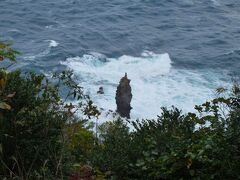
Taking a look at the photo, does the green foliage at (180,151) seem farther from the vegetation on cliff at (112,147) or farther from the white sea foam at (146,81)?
the white sea foam at (146,81)

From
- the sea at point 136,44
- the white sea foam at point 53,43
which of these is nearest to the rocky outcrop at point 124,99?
the sea at point 136,44

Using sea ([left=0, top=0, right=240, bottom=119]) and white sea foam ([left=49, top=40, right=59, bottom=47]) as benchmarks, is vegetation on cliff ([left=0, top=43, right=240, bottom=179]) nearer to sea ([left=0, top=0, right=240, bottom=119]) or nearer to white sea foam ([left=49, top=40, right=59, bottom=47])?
sea ([left=0, top=0, right=240, bottom=119])

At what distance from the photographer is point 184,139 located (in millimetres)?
8688

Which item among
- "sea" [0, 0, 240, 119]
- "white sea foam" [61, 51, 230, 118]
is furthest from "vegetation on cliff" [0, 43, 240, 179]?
"white sea foam" [61, 51, 230, 118]

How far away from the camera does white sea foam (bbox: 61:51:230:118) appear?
44.7 meters

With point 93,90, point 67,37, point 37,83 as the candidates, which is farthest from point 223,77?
point 37,83

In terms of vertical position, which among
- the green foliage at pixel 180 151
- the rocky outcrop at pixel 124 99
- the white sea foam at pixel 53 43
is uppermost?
the green foliage at pixel 180 151

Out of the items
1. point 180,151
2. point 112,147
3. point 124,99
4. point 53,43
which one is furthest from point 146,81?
→ point 180,151

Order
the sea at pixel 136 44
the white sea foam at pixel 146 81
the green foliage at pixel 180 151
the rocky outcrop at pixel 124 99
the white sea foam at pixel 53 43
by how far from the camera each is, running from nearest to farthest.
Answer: the green foliage at pixel 180 151 < the rocky outcrop at pixel 124 99 < the white sea foam at pixel 146 81 < the sea at pixel 136 44 < the white sea foam at pixel 53 43

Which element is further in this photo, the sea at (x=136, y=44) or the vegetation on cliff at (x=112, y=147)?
the sea at (x=136, y=44)

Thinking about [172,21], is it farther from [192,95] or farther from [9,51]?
[9,51]

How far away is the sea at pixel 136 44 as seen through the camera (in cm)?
4728

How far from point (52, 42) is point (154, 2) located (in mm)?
23590

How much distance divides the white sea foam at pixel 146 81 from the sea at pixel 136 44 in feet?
0.29
